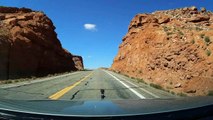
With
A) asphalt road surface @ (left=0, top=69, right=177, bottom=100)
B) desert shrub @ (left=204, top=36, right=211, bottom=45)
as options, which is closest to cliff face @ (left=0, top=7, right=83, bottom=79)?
asphalt road surface @ (left=0, top=69, right=177, bottom=100)

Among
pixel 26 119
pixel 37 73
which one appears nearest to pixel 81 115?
pixel 26 119

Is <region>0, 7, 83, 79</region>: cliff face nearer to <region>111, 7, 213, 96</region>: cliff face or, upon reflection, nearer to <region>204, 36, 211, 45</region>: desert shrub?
<region>111, 7, 213, 96</region>: cliff face

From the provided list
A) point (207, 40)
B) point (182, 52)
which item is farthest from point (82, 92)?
point (207, 40)

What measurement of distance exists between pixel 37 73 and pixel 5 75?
14.3 meters

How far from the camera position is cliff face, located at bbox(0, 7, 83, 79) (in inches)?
2076

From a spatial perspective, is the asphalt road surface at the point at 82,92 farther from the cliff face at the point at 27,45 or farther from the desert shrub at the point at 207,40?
the cliff face at the point at 27,45

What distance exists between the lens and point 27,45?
6038 cm

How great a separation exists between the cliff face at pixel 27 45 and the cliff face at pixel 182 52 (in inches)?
786

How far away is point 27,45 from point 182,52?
37337 millimetres

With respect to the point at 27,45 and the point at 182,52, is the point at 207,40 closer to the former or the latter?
the point at 182,52

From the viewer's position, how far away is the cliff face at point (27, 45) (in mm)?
52719

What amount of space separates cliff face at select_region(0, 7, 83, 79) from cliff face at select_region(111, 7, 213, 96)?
786 inches

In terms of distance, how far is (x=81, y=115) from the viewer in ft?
11.5

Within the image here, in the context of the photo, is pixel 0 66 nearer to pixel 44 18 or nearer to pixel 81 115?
pixel 44 18
